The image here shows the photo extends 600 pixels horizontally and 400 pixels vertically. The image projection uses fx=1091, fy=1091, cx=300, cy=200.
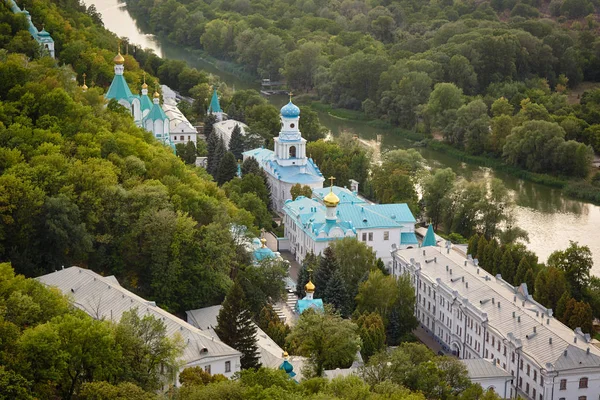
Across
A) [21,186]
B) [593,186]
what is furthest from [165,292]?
[593,186]

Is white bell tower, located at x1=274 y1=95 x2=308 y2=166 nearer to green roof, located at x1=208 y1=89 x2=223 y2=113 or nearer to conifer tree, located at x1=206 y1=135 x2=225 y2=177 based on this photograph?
conifer tree, located at x1=206 y1=135 x2=225 y2=177

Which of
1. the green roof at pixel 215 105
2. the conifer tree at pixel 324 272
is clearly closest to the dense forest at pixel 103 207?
the conifer tree at pixel 324 272

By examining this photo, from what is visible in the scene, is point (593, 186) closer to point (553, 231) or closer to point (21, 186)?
point (553, 231)

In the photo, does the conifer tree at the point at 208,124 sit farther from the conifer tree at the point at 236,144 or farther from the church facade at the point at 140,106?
the church facade at the point at 140,106

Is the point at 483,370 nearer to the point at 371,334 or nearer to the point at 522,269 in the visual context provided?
the point at 371,334

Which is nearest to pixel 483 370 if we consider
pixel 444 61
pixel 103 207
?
pixel 103 207

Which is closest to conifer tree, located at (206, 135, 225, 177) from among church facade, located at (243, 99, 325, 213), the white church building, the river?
church facade, located at (243, 99, 325, 213)
